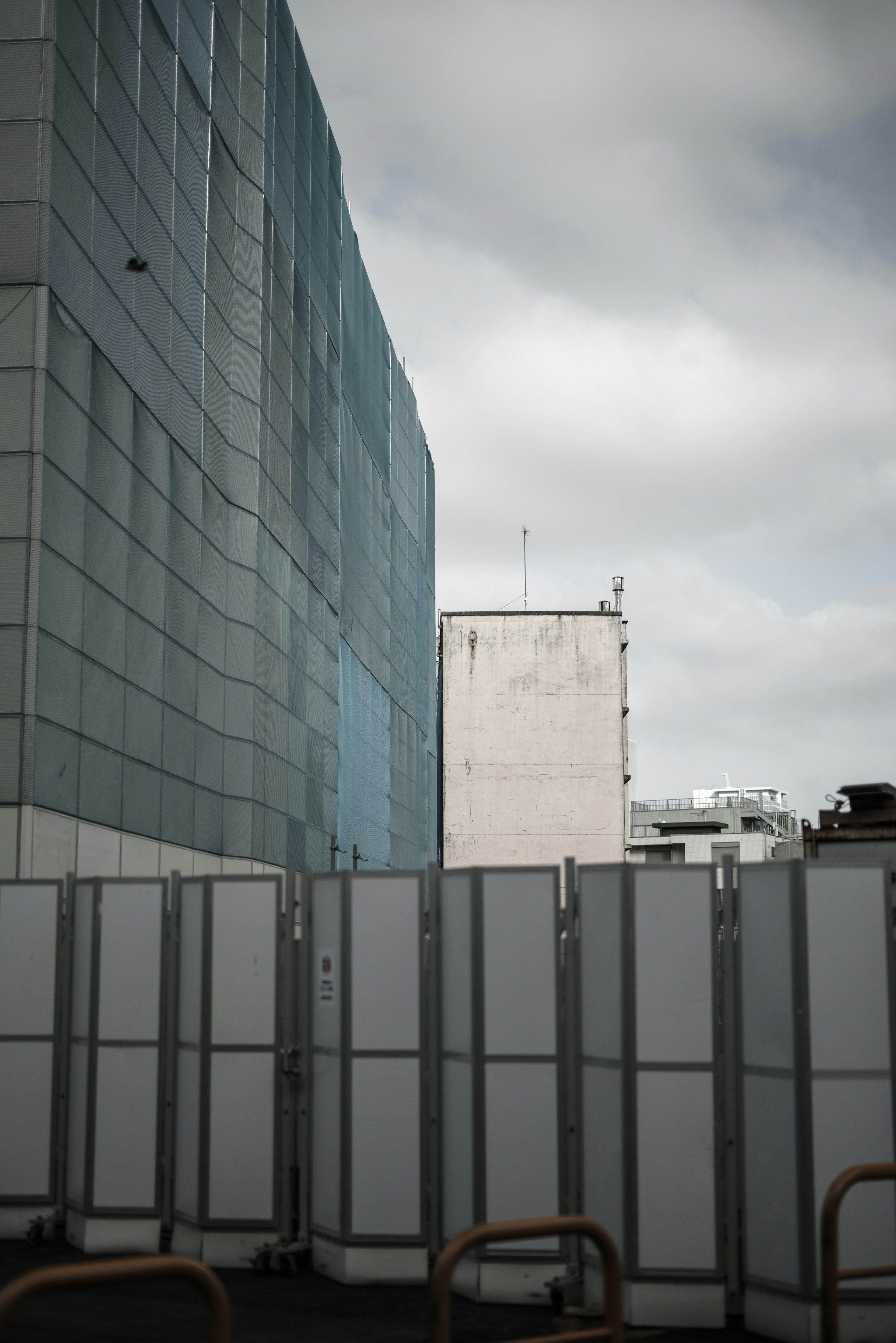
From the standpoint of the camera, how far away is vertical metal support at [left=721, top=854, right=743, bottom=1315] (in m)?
8.91

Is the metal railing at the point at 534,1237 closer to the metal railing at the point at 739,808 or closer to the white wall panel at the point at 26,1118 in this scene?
the white wall panel at the point at 26,1118

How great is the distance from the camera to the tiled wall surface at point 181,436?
1834cm

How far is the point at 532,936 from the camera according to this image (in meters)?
9.66

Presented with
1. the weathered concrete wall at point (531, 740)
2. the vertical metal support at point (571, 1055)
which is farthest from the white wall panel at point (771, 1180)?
the weathered concrete wall at point (531, 740)

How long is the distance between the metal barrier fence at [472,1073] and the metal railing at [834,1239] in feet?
6.75

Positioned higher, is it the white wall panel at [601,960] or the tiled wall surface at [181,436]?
the tiled wall surface at [181,436]

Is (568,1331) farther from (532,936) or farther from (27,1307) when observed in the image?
(27,1307)

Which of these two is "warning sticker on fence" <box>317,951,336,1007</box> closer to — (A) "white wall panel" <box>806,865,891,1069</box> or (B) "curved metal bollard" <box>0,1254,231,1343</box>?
(A) "white wall panel" <box>806,865,891,1069</box>

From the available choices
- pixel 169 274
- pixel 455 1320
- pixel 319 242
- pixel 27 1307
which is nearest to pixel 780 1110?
pixel 455 1320

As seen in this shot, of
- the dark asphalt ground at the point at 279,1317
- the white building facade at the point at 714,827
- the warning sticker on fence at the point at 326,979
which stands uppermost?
the white building facade at the point at 714,827

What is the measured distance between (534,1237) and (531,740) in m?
61.2

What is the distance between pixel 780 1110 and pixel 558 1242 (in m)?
1.91

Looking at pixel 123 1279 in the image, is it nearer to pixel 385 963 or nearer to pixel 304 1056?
pixel 385 963

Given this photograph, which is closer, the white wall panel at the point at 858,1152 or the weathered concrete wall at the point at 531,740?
the white wall panel at the point at 858,1152
